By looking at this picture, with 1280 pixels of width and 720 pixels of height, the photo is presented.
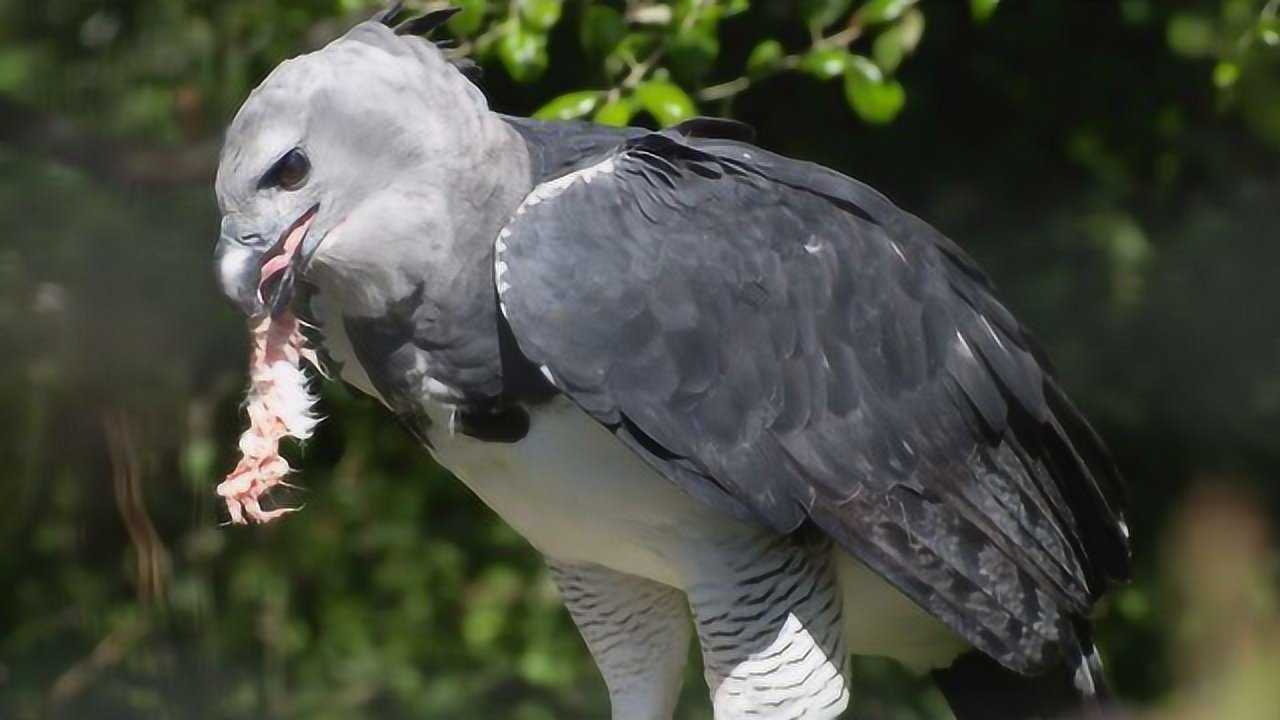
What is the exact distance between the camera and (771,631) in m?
1.78

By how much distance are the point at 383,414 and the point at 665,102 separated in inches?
39.2

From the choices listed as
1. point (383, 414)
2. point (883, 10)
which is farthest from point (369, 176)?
point (383, 414)

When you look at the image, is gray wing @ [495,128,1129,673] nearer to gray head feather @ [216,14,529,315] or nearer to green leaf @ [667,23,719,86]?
gray head feather @ [216,14,529,315]

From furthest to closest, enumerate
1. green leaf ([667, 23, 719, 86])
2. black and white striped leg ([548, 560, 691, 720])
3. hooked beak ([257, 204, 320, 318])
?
green leaf ([667, 23, 719, 86])
black and white striped leg ([548, 560, 691, 720])
hooked beak ([257, 204, 320, 318])

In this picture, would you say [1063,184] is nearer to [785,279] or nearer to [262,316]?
[785,279]

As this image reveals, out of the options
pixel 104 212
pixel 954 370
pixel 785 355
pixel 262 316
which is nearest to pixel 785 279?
pixel 785 355

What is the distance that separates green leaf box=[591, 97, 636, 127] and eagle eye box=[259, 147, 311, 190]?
66 centimetres

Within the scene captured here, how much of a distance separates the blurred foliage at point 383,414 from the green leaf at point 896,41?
30cm

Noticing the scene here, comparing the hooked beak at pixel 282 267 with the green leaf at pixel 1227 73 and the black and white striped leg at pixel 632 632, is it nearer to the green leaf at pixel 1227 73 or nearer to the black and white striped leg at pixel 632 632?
the black and white striped leg at pixel 632 632

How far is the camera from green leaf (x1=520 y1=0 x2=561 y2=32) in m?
2.29

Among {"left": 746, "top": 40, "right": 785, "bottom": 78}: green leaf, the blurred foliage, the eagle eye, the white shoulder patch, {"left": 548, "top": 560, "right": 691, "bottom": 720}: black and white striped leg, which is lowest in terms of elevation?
the blurred foliage

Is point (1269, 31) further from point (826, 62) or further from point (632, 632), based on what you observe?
point (632, 632)

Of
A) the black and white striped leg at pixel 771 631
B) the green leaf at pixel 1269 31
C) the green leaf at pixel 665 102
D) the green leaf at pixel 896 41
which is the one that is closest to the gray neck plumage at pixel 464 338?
the black and white striped leg at pixel 771 631

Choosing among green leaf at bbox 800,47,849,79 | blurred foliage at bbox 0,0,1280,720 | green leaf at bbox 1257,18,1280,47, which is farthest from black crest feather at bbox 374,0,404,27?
green leaf at bbox 1257,18,1280,47
